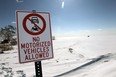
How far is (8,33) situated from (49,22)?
136ft

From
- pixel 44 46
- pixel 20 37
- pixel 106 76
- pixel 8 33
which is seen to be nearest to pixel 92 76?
pixel 106 76

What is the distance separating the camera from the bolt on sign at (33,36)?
66.0 inches

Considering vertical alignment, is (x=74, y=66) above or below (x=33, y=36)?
below

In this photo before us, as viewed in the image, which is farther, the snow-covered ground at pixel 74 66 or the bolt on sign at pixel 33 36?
the snow-covered ground at pixel 74 66

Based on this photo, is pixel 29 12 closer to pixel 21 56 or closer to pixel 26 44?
pixel 26 44

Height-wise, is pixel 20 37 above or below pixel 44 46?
above

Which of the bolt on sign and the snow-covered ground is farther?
the snow-covered ground

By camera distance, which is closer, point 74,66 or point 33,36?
point 33,36

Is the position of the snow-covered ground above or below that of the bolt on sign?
below

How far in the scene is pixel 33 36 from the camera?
1.72m

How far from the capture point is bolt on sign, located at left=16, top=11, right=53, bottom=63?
1.68m

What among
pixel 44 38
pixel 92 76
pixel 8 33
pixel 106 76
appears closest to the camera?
pixel 44 38

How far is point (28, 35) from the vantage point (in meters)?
1.70

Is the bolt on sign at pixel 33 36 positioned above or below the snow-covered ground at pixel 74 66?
above
